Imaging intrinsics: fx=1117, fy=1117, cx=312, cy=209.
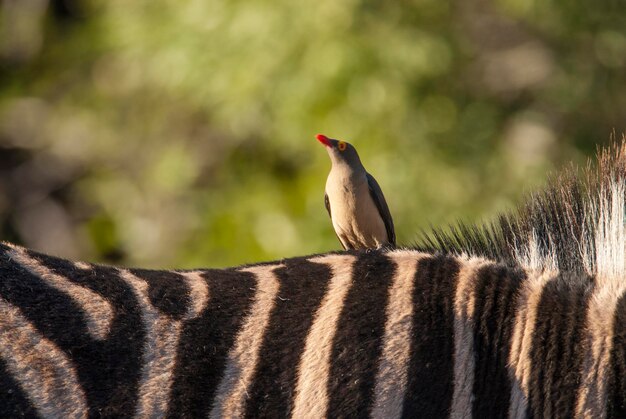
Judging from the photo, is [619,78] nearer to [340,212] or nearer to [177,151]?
[177,151]

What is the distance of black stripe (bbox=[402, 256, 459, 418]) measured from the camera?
3064mm

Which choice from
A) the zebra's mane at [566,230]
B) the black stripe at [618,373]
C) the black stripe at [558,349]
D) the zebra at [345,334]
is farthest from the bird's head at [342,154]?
the black stripe at [618,373]

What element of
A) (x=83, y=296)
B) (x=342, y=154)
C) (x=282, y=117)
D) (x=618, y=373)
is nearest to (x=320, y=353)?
(x=83, y=296)

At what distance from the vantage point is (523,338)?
3131mm

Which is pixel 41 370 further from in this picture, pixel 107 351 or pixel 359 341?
pixel 359 341

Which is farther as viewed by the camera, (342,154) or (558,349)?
(342,154)

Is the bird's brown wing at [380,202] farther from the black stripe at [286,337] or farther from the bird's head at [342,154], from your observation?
the black stripe at [286,337]

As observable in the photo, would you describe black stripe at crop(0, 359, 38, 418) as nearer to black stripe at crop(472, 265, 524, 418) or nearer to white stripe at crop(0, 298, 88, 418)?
white stripe at crop(0, 298, 88, 418)

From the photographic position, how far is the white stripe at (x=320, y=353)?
309cm

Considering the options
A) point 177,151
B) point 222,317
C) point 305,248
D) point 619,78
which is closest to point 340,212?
point 222,317

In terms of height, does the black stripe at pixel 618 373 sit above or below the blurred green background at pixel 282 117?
below

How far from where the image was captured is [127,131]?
16641 mm

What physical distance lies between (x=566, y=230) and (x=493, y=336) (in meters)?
0.43

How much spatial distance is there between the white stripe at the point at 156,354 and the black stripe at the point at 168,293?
0.05 feet
